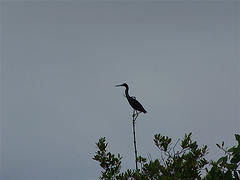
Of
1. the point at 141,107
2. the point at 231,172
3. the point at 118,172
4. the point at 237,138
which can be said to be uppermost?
the point at 141,107

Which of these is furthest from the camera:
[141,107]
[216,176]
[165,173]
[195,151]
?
[141,107]

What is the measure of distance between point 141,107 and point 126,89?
0.94 metres

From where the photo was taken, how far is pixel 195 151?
5.04 meters

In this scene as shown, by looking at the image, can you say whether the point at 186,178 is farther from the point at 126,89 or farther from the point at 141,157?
the point at 126,89

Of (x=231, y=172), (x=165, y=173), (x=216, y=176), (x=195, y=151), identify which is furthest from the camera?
(x=195, y=151)

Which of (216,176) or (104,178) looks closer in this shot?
(216,176)

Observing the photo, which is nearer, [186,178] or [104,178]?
[186,178]

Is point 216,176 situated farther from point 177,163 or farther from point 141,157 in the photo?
point 141,157

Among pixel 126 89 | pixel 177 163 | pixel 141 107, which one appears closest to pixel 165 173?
pixel 177 163

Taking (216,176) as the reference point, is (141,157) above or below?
above

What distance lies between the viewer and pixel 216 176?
2.38 m

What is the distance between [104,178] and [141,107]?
197 inches

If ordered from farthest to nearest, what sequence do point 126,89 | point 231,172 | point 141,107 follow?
point 126,89 → point 141,107 → point 231,172

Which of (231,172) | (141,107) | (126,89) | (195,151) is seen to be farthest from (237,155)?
(126,89)
